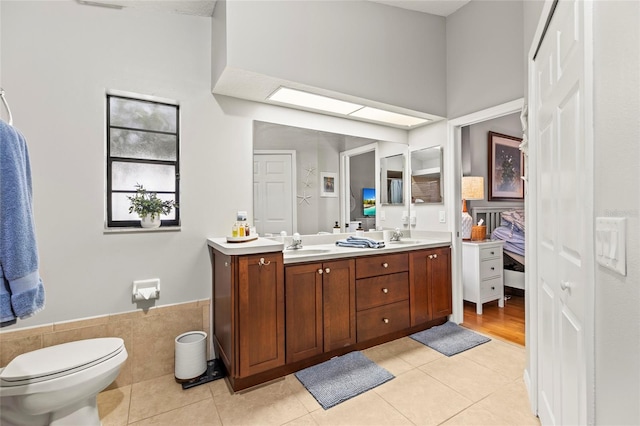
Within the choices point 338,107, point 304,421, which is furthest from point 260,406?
point 338,107

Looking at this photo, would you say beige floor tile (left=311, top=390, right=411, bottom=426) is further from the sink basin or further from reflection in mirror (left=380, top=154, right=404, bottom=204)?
reflection in mirror (left=380, top=154, right=404, bottom=204)

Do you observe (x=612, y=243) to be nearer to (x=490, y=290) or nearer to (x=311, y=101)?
(x=311, y=101)

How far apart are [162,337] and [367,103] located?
2525 millimetres

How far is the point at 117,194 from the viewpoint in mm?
2164

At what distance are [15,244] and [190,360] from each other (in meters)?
1.42

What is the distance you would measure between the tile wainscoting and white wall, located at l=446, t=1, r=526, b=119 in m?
3.05

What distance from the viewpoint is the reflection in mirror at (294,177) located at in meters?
2.66

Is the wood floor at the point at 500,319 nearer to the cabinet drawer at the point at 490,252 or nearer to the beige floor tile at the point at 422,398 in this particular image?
the cabinet drawer at the point at 490,252

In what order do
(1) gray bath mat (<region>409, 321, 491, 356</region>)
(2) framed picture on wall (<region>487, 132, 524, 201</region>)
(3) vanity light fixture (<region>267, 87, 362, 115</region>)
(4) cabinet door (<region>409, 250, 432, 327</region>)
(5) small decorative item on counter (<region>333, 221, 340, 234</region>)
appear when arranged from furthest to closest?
(2) framed picture on wall (<region>487, 132, 524, 201</region>) < (5) small decorative item on counter (<region>333, 221, 340, 234</region>) < (4) cabinet door (<region>409, 250, 432, 327</region>) < (1) gray bath mat (<region>409, 321, 491, 356</region>) < (3) vanity light fixture (<region>267, 87, 362, 115</region>)


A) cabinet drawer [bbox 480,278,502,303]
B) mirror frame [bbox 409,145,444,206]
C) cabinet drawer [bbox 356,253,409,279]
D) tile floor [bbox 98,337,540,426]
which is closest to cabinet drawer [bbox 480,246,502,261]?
cabinet drawer [bbox 480,278,502,303]

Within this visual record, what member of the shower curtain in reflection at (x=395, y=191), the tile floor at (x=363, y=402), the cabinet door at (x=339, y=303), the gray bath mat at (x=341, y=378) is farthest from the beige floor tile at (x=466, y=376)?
the shower curtain in reflection at (x=395, y=191)

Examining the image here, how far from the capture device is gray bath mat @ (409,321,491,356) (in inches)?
102

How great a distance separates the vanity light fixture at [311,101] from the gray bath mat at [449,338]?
2239mm

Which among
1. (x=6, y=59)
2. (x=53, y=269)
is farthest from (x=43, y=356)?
(x=6, y=59)
